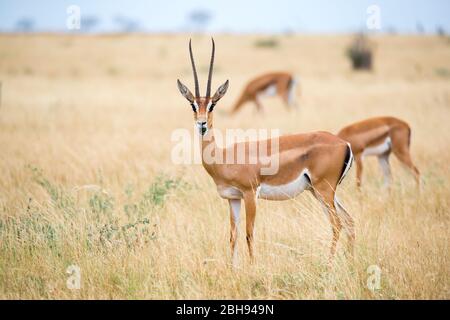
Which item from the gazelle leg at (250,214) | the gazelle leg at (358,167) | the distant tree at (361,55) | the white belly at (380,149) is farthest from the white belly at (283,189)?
the distant tree at (361,55)

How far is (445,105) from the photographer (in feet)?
45.1

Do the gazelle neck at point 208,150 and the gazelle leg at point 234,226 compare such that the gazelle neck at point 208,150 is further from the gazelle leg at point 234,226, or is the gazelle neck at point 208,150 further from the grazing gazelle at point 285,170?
the gazelle leg at point 234,226

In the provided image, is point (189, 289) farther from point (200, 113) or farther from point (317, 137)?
point (317, 137)

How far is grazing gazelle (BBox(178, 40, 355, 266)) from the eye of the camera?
480 centimetres

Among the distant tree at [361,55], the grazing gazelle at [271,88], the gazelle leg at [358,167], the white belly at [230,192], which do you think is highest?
the distant tree at [361,55]

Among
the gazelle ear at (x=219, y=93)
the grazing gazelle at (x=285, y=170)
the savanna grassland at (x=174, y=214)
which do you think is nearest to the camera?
the savanna grassland at (x=174, y=214)

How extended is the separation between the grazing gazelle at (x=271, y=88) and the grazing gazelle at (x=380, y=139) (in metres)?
7.01

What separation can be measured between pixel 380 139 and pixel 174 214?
3.01 m

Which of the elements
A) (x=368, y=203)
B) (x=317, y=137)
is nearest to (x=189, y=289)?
(x=317, y=137)

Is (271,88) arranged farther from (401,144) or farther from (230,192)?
(230,192)

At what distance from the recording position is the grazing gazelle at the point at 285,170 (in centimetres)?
480

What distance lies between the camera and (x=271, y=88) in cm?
1531
